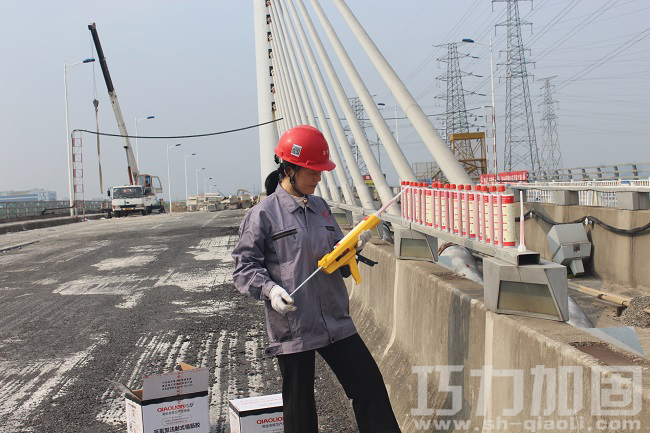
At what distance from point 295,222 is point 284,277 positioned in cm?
28

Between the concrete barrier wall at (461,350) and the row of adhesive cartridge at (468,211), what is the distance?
13.7 inches

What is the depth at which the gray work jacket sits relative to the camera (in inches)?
145

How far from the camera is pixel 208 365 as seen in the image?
7.13m

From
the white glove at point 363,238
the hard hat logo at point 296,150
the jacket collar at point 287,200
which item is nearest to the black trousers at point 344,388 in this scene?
the white glove at point 363,238

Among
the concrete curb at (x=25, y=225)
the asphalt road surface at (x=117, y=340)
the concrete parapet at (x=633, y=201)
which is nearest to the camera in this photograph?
the asphalt road surface at (x=117, y=340)

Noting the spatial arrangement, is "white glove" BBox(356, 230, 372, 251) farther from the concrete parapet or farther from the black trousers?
the concrete parapet

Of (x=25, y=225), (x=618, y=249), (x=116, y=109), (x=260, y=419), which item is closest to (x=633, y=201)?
(x=618, y=249)

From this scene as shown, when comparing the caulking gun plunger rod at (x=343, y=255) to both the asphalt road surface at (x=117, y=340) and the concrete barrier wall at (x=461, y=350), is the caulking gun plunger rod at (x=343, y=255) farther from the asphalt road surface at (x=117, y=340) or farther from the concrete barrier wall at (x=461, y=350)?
the asphalt road surface at (x=117, y=340)

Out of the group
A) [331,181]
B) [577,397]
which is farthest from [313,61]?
[577,397]

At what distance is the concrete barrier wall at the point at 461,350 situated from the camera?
298cm

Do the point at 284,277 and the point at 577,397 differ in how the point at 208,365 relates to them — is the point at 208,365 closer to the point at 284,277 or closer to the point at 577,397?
the point at 284,277

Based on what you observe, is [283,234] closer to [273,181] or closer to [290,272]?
[290,272]

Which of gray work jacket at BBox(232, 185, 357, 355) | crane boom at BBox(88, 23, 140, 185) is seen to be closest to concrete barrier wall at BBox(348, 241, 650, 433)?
gray work jacket at BBox(232, 185, 357, 355)

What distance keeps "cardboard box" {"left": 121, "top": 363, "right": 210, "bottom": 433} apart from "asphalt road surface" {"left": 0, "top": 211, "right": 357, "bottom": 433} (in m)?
0.78
